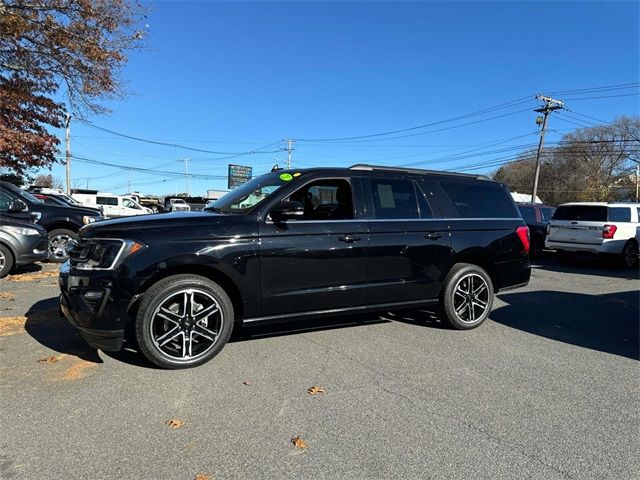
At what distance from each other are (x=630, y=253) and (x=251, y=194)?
11435mm

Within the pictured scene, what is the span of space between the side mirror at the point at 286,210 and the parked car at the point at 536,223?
11.5 meters

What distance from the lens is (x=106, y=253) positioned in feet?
13.4

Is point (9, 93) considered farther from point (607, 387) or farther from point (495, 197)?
point (607, 387)

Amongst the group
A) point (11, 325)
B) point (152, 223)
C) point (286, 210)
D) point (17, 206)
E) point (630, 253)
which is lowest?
point (11, 325)

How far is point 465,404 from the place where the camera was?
3627 mm

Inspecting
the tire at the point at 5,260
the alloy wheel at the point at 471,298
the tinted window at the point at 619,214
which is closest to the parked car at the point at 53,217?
the tire at the point at 5,260

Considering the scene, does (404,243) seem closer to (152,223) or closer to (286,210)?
(286,210)

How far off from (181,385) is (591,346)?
4.34 meters

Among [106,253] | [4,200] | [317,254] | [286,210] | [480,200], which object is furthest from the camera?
Answer: [4,200]

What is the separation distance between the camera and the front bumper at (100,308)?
3979 mm

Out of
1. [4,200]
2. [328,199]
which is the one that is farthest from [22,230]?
[328,199]

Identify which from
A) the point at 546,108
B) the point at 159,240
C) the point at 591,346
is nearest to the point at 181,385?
the point at 159,240

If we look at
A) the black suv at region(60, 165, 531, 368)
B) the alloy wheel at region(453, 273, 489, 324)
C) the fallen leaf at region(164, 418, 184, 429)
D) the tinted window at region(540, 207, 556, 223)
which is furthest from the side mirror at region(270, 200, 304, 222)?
the tinted window at region(540, 207, 556, 223)

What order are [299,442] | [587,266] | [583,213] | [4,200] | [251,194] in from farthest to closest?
1. [587,266]
2. [583,213]
3. [4,200]
4. [251,194]
5. [299,442]
